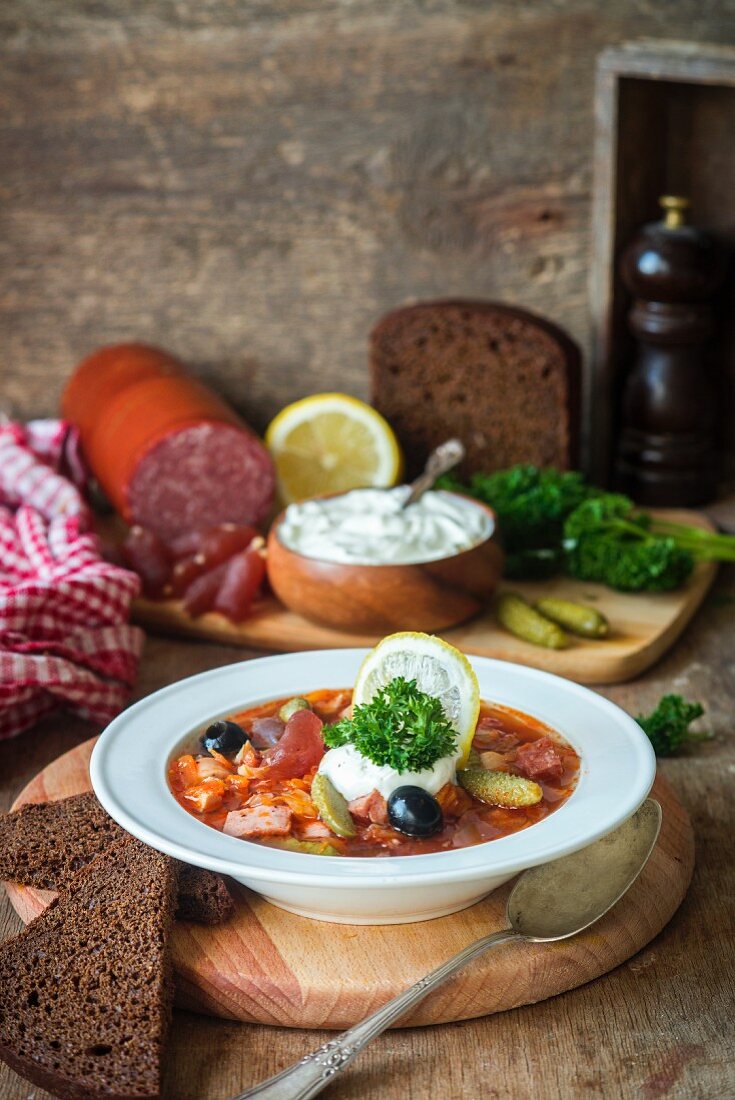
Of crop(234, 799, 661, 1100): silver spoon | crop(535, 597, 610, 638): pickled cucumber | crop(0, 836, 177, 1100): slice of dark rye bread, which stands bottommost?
crop(535, 597, 610, 638): pickled cucumber

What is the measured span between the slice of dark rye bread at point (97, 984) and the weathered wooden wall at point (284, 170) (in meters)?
2.34

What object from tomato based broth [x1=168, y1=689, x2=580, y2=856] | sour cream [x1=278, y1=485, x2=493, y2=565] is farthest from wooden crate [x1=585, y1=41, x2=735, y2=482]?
tomato based broth [x1=168, y1=689, x2=580, y2=856]

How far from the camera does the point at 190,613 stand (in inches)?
114

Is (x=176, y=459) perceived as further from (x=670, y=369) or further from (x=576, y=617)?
(x=670, y=369)

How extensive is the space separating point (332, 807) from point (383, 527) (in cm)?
111

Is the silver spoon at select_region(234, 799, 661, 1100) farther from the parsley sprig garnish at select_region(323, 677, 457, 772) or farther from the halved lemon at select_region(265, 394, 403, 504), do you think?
the halved lemon at select_region(265, 394, 403, 504)

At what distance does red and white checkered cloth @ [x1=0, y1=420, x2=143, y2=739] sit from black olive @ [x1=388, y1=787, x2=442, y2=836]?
100cm

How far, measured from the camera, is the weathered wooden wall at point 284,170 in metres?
3.43

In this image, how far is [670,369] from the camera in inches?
132

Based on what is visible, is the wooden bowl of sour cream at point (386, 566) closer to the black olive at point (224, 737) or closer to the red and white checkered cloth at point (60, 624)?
the red and white checkered cloth at point (60, 624)

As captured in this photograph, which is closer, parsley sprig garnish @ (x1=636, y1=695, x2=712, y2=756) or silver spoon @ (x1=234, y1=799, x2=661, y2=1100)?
silver spoon @ (x1=234, y1=799, x2=661, y2=1100)

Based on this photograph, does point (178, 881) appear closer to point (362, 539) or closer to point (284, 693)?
point (284, 693)

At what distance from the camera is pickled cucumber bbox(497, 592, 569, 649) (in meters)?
2.65

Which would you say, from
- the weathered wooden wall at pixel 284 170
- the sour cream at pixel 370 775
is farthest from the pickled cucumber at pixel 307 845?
the weathered wooden wall at pixel 284 170
